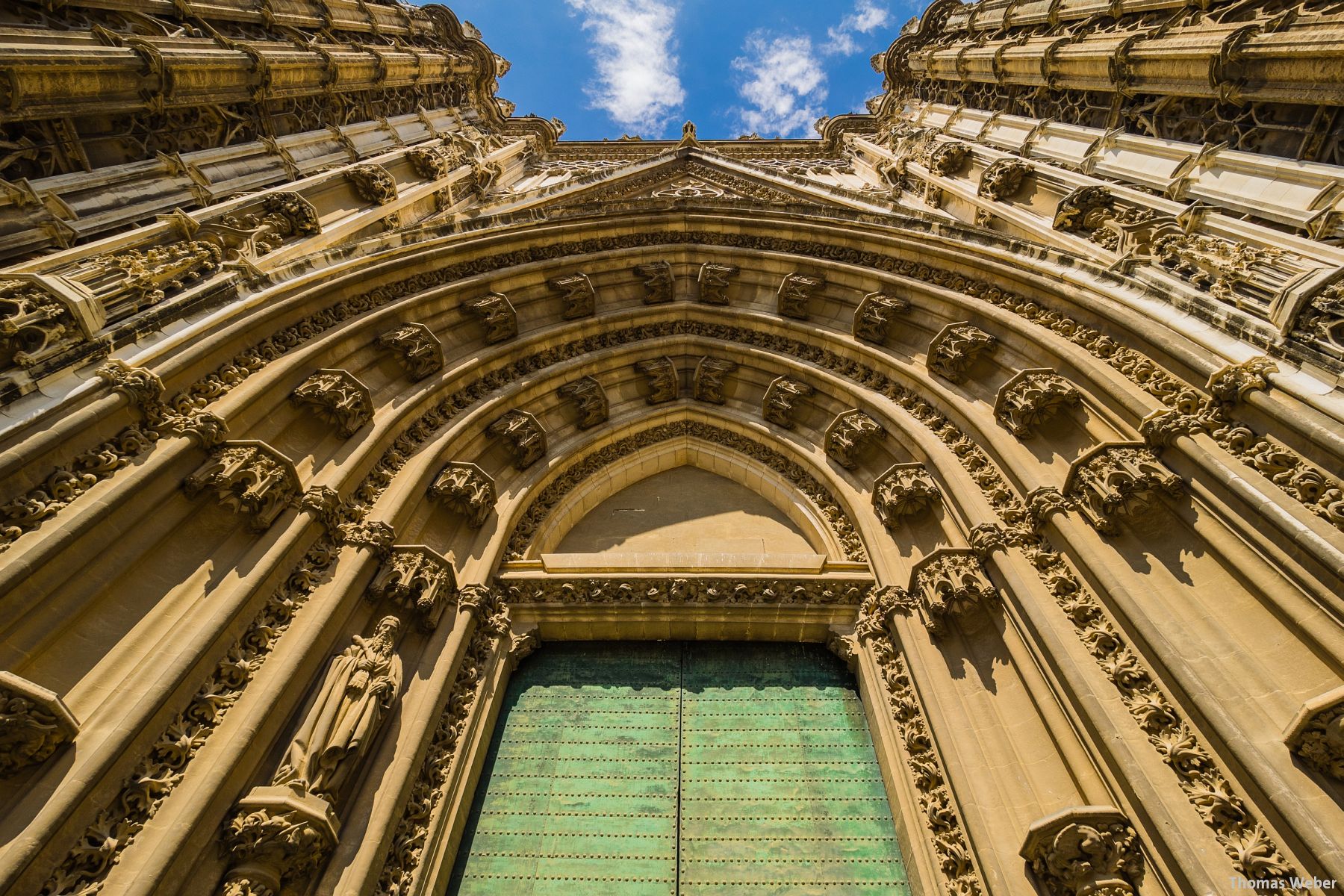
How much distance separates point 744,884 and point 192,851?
4.18m

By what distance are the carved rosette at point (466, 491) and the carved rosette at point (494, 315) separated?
286cm

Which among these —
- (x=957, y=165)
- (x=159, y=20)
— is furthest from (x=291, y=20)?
(x=957, y=165)

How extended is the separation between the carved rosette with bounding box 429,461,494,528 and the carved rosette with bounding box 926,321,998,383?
6211 millimetres

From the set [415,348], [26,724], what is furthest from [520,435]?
[26,724]

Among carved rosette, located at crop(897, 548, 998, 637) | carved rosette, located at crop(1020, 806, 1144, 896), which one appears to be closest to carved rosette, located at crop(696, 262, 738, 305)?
carved rosette, located at crop(897, 548, 998, 637)

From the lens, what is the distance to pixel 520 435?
9.89 metres

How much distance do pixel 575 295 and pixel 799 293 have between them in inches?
149

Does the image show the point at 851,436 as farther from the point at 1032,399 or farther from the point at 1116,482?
the point at 1116,482

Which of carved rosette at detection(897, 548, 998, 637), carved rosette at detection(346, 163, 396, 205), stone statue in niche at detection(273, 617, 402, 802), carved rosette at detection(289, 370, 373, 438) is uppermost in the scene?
carved rosette at detection(346, 163, 396, 205)

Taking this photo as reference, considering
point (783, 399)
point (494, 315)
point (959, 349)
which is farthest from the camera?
point (783, 399)

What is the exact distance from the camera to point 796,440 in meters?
10.7

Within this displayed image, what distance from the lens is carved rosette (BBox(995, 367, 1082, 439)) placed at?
7645 mm

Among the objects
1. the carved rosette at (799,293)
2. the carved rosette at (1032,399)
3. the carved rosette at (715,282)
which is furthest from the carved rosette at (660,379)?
the carved rosette at (1032,399)

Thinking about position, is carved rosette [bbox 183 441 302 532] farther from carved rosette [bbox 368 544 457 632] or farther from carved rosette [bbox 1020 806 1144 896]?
carved rosette [bbox 1020 806 1144 896]
